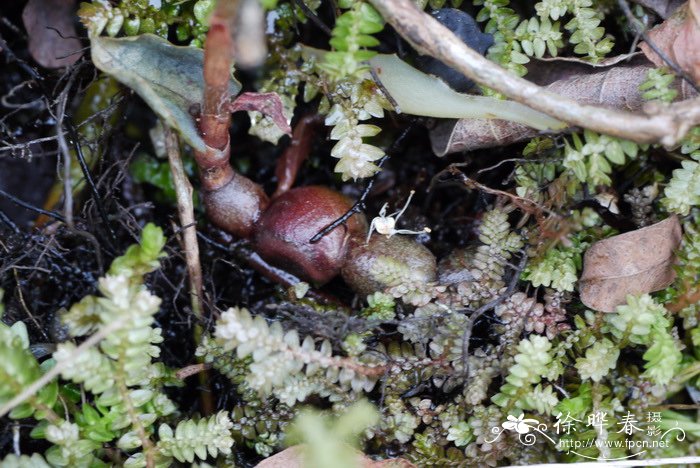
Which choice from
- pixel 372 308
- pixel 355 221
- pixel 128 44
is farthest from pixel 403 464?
pixel 128 44

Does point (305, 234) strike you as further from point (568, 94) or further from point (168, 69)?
point (568, 94)

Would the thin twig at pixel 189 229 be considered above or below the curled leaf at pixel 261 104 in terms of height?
below

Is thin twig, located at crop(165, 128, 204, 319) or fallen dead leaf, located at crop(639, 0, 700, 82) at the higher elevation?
fallen dead leaf, located at crop(639, 0, 700, 82)

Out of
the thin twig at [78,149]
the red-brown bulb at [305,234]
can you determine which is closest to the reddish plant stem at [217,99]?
the red-brown bulb at [305,234]

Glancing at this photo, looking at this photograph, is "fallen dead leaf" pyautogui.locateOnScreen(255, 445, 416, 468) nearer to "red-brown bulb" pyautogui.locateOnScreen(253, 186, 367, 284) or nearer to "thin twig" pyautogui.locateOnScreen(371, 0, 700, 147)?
"red-brown bulb" pyautogui.locateOnScreen(253, 186, 367, 284)

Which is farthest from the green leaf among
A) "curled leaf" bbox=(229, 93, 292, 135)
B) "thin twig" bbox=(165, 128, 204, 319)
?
"curled leaf" bbox=(229, 93, 292, 135)

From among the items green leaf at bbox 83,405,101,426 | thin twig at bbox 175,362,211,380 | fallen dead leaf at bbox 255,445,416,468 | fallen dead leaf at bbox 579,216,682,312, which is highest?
fallen dead leaf at bbox 579,216,682,312

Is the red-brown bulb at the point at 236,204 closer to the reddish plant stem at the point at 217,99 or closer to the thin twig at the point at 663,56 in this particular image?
the reddish plant stem at the point at 217,99
